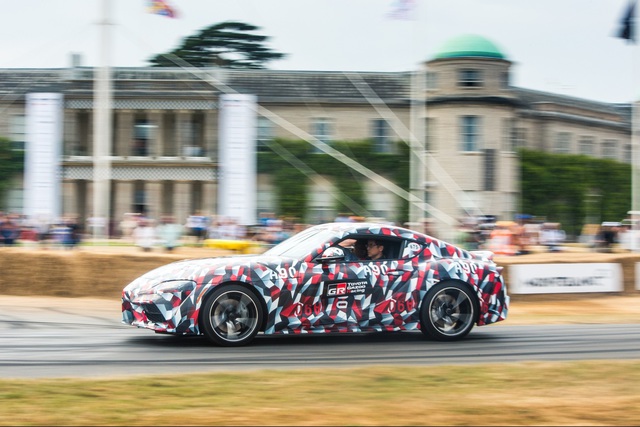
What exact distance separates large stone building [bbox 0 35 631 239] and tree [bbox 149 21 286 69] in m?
17.8

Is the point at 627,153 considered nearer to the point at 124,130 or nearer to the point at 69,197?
the point at 124,130

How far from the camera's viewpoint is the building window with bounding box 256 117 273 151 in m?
45.8

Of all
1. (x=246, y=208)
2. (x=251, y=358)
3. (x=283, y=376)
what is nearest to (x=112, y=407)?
(x=283, y=376)

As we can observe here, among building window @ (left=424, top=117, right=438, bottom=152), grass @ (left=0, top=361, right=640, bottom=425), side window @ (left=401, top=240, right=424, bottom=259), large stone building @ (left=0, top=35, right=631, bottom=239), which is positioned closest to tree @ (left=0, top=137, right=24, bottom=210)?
large stone building @ (left=0, top=35, right=631, bottom=239)

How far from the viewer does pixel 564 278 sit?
1908cm

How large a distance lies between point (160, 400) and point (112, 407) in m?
0.40

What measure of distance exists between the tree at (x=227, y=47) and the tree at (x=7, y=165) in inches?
870

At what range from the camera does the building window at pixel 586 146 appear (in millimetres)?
55469

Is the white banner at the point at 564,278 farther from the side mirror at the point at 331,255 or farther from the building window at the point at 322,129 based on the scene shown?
the building window at the point at 322,129

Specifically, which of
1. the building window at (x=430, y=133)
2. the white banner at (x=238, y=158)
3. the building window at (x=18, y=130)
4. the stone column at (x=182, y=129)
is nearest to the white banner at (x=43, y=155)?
the building window at (x=18, y=130)

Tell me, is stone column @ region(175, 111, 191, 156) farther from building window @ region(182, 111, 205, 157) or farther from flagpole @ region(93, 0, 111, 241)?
flagpole @ region(93, 0, 111, 241)

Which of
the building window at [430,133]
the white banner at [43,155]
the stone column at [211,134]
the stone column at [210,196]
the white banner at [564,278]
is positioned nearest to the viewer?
the white banner at [564,278]

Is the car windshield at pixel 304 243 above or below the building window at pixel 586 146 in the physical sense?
below

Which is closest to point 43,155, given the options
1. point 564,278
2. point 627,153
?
point 564,278
